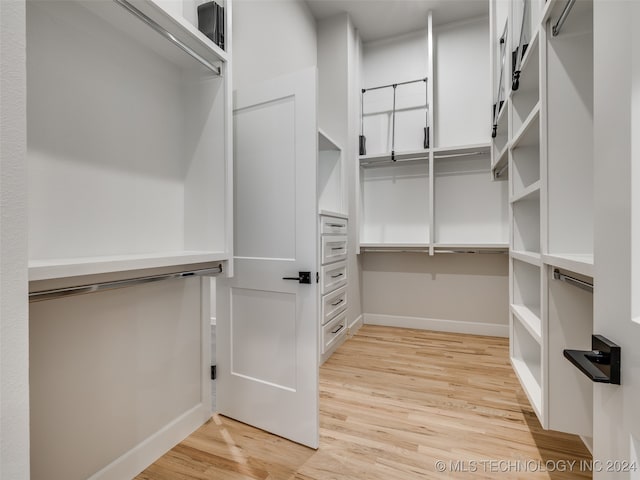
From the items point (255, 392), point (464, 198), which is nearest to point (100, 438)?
point (255, 392)

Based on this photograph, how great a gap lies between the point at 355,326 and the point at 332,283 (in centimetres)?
98

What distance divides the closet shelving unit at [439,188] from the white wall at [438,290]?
0.22m

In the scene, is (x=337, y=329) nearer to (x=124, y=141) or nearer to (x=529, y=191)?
(x=529, y=191)

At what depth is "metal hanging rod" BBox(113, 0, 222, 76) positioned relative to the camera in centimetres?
106

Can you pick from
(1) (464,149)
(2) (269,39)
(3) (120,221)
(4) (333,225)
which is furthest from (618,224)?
(1) (464,149)

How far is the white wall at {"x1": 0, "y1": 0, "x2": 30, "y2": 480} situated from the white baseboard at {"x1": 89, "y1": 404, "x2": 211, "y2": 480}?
104 cm

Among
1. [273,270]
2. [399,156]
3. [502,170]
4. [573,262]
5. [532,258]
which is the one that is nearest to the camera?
[573,262]

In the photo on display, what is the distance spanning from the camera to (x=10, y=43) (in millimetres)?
490

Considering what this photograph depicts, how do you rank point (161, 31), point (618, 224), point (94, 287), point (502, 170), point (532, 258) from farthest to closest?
point (502, 170), point (532, 258), point (161, 31), point (94, 287), point (618, 224)

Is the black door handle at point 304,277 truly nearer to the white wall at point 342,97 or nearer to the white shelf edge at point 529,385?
the white shelf edge at point 529,385

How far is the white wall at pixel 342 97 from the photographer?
324cm

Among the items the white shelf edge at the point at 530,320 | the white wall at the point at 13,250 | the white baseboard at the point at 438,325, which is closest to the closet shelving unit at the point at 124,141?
the white wall at the point at 13,250

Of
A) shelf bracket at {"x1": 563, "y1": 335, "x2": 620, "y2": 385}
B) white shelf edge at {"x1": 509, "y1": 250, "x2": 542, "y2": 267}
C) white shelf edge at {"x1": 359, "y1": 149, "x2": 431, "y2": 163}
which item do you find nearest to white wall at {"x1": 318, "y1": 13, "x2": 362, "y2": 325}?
white shelf edge at {"x1": 359, "y1": 149, "x2": 431, "y2": 163}

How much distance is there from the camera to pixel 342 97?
3.25 m
